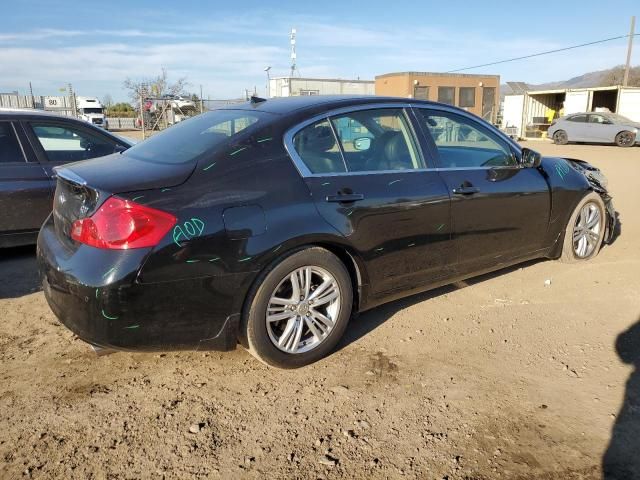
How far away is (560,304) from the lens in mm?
4211

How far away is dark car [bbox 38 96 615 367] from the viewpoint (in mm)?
2623

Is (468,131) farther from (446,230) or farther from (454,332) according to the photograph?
(454,332)

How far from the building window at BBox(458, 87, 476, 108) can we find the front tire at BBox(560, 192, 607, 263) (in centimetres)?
3443

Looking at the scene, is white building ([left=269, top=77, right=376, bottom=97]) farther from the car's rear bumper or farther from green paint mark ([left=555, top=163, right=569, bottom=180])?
the car's rear bumper

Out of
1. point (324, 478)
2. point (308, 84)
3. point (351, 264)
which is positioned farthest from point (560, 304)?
point (308, 84)

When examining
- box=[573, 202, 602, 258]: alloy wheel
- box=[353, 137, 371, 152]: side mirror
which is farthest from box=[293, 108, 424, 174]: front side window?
box=[573, 202, 602, 258]: alloy wheel

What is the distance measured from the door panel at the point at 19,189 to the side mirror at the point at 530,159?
446cm

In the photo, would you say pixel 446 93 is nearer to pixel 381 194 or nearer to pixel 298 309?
pixel 381 194

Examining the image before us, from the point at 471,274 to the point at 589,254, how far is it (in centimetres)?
193

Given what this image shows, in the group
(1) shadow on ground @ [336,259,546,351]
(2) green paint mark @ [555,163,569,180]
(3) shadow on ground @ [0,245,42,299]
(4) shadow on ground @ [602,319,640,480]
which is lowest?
(4) shadow on ground @ [602,319,640,480]

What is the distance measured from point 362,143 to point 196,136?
3.67ft

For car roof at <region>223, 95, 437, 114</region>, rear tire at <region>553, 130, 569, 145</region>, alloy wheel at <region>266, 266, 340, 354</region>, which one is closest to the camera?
alloy wheel at <region>266, 266, 340, 354</region>

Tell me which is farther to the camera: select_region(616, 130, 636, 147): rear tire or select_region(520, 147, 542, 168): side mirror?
select_region(616, 130, 636, 147): rear tire

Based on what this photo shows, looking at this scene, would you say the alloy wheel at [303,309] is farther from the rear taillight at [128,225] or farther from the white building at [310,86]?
the white building at [310,86]
